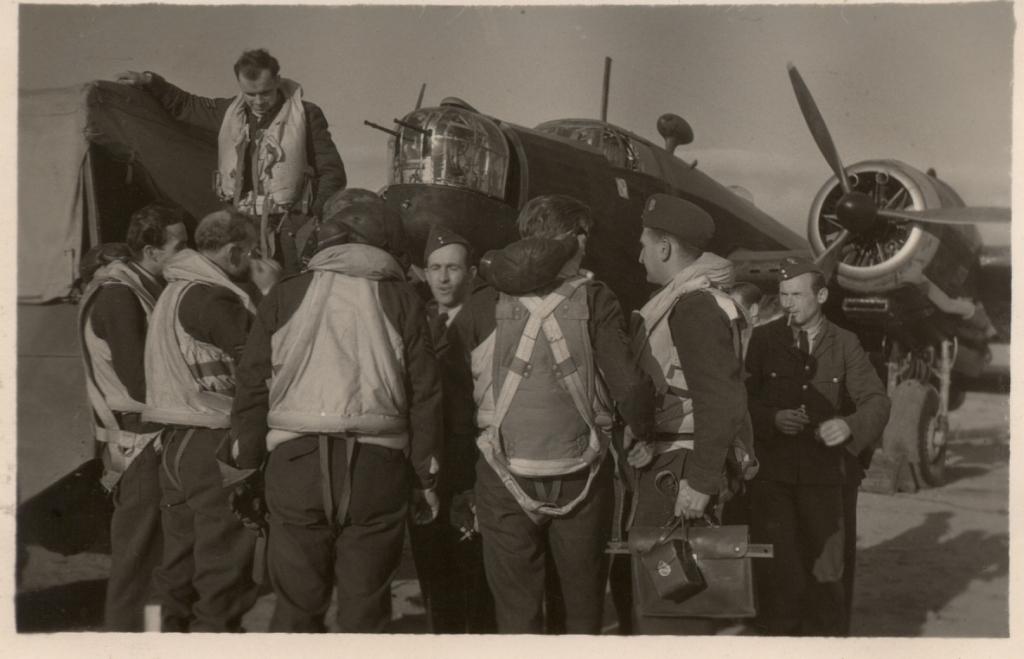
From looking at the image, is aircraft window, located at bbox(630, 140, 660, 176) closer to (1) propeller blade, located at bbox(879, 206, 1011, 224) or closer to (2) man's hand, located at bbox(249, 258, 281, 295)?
(1) propeller blade, located at bbox(879, 206, 1011, 224)

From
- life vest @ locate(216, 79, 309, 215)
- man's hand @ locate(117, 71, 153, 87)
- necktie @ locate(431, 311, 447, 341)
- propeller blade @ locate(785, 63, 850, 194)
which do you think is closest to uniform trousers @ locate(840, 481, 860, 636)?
necktie @ locate(431, 311, 447, 341)

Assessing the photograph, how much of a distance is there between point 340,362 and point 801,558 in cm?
265

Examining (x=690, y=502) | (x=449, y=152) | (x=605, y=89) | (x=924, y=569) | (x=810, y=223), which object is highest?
(x=605, y=89)

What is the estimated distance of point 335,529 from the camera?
3982 millimetres

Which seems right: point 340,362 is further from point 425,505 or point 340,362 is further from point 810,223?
point 810,223

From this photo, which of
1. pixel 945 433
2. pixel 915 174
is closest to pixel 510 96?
pixel 915 174

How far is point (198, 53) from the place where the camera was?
6141mm

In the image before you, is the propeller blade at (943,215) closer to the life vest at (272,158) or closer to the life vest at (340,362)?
the life vest at (272,158)

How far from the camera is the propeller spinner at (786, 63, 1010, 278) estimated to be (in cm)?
1030

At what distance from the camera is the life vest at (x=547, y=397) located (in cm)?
405

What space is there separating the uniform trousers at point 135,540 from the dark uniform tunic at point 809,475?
9.72ft

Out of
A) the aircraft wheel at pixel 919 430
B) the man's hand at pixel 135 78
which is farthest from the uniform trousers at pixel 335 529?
the aircraft wheel at pixel 919 430

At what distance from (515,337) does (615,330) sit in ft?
1.30

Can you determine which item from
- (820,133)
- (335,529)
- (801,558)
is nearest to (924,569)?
(801,558)
